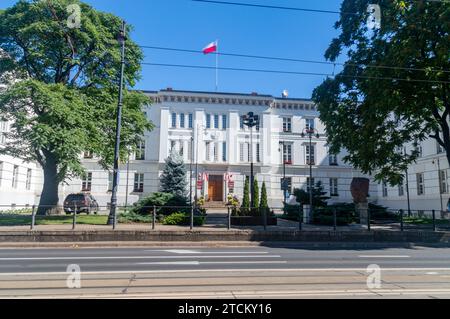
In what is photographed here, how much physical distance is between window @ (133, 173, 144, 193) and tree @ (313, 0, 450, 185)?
1080 inches

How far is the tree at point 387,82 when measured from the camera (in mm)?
18922

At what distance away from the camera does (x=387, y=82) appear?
19.4 m

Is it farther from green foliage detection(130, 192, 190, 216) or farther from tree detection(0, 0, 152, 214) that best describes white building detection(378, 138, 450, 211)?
tree detection(0, 0, 152, 214)

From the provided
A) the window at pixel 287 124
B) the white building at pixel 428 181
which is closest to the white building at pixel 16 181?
the window at pixel 287 124

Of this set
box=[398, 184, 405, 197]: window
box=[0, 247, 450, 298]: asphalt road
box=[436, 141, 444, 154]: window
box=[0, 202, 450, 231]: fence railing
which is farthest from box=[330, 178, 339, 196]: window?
box=[0, 247, 450, 298]: asphalt road

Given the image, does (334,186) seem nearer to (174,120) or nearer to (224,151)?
(224,151)

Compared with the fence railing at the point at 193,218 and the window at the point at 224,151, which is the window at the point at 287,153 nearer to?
the window at the point at 224,151

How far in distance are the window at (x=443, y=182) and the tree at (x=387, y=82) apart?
582 inches

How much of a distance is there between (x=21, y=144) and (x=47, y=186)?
3.21m

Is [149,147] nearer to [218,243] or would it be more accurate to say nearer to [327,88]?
[327,88]

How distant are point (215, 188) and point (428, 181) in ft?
77.1

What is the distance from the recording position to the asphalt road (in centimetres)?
683

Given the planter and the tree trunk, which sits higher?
the tree trunk

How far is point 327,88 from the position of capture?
2464 centimetres
